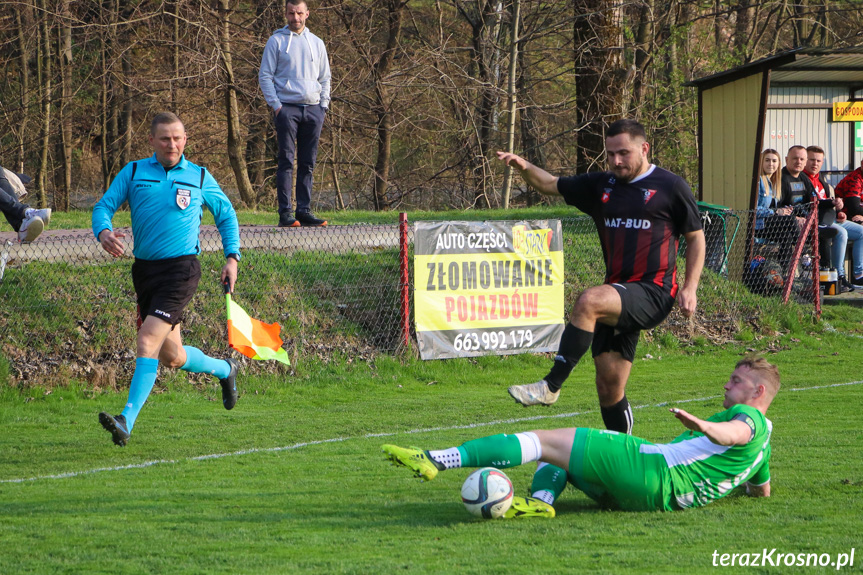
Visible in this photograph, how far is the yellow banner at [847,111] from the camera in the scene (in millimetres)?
16156

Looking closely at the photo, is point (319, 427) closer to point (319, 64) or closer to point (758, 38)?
point (319, 64)

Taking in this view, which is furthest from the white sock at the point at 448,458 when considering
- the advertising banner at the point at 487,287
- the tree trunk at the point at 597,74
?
the tree trunk at the point at 597,74

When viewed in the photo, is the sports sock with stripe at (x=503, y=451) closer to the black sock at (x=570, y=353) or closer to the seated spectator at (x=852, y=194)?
the black sock at (x=570, y=353)

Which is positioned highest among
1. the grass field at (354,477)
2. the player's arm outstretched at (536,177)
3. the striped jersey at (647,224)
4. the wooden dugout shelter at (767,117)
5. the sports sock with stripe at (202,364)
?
the wooden dugout shelter at (767,117)

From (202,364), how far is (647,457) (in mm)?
4028

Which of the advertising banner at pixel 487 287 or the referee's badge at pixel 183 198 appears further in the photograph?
the advertising banner at pixel 487 287

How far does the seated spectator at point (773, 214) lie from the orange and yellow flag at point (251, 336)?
881cm

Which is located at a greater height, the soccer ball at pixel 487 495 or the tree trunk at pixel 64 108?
the tree trunk at pixel 64 108

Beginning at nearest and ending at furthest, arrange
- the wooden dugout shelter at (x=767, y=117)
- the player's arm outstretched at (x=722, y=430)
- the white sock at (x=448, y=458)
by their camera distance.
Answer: the player's arm outstretched at (x=722, y=430), the white sock at (x=448, y=458), the wooden dugout shelter at (x=767, y=117)

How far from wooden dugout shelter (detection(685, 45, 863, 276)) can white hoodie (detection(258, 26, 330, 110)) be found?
6752mm

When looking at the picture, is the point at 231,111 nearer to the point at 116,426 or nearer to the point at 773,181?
the point at 773,181

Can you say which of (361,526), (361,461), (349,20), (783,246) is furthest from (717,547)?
(349,20)

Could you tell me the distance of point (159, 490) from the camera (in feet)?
18.3

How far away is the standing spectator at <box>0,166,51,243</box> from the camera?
8.16m
